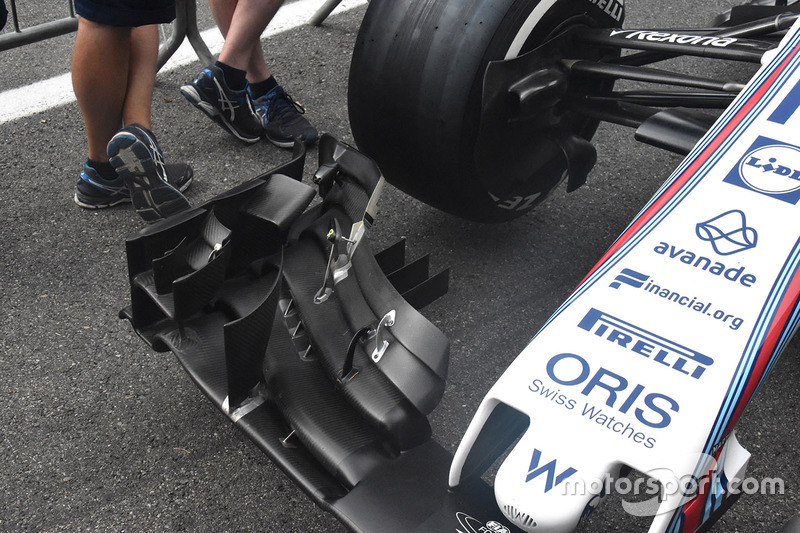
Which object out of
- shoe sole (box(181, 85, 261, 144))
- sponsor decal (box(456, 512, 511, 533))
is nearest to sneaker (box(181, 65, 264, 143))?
shoe sole (box(181, 85, 261, 144))

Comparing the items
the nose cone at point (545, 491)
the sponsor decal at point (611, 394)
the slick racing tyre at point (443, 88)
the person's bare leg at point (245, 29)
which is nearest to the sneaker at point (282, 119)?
the person's bare leg at point (245, 29)

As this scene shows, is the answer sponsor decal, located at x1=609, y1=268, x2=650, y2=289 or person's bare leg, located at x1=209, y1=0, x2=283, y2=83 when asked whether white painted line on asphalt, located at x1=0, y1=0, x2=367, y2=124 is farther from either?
sponsor decal, located at x1=609, y1=268, x2=650, y2=289

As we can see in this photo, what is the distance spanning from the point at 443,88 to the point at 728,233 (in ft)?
2.31

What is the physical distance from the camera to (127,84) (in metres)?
2.29

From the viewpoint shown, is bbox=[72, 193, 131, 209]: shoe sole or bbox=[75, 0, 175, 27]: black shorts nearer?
bbox=[75, 0, 175, 27]: black shorts

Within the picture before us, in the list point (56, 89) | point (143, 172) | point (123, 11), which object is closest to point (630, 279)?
point (143, 172)

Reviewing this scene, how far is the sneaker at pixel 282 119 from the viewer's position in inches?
104

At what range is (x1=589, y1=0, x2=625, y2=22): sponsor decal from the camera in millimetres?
2037

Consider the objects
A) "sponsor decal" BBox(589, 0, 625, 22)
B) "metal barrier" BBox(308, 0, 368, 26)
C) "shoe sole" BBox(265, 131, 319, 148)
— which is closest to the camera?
"sponsor decal" BBox(589, 0, 625, 22)

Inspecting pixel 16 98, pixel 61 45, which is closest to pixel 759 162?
pixel 16 98

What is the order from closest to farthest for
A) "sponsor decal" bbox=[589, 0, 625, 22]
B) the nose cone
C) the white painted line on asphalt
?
the nose cone → "sponsor decal" bbox=[589, 0, 625, 22] → the white painted line on asphalt

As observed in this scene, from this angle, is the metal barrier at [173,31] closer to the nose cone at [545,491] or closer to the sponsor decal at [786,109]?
the sponsor decal at [786,109]

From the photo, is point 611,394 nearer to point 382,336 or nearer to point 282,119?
point 382,336

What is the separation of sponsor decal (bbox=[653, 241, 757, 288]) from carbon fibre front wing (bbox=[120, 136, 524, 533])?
1.32 ft
